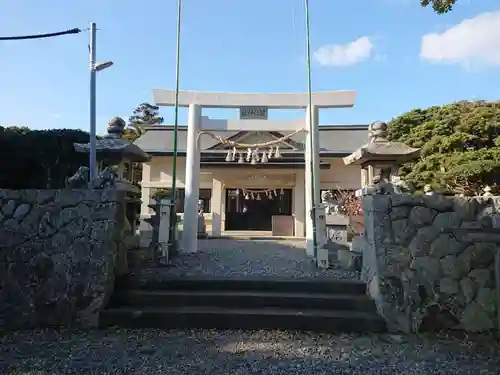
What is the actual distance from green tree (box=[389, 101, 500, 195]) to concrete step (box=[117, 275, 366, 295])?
6804 millimetres

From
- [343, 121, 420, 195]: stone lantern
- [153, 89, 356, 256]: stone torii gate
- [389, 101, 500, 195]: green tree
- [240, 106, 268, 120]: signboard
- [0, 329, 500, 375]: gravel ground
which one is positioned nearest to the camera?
[0, 329, 500, 375]: gravel ground

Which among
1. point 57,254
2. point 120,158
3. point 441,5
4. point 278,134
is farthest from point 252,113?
point 278,134

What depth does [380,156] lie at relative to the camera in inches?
251

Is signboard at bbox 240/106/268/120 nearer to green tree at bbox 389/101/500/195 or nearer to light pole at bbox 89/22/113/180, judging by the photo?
light pole at bbox 89/22/113/180

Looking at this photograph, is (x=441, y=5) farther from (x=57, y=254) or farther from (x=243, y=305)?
(x=57, y=254)

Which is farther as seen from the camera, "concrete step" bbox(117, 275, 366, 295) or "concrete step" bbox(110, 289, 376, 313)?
"concrete step" bbox(117, 275, 366, 295)

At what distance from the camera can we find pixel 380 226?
4.06 metres

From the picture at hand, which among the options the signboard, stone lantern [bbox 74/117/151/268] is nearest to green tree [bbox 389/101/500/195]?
the signboard

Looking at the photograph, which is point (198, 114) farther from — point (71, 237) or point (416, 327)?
point (416, 327)

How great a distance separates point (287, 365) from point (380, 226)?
76.0 inches

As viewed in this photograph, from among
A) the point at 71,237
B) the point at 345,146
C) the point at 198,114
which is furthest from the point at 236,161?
the point at 71,237

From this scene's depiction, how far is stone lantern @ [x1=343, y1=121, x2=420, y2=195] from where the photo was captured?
631 centimetres

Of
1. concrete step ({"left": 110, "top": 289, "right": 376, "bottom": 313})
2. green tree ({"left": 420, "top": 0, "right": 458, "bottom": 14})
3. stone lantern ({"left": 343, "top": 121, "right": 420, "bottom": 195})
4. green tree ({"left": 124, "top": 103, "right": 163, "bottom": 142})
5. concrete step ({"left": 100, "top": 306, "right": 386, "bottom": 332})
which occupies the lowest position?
concrete step ({"left": 100, "top": 306, "right": 386, "bottom": 332})

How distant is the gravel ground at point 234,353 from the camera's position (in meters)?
2.87
